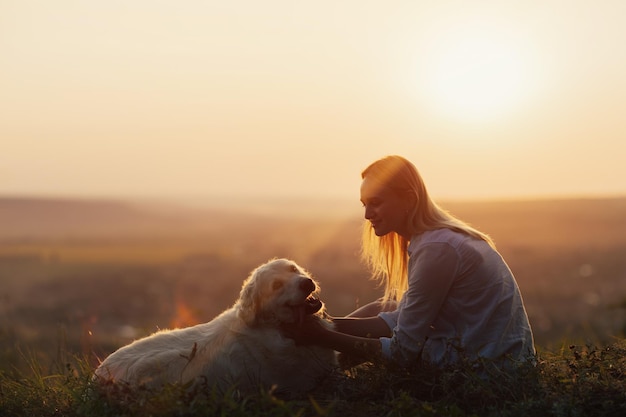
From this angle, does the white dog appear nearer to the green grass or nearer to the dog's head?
the dog's head

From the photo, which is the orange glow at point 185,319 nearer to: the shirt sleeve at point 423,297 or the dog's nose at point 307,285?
the dog's nose at point 307,285

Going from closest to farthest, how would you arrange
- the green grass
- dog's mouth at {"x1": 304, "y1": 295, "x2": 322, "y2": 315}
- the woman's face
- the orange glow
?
the green grass → dog's mouth at {"x1": 304, "y1": 295, "x2": 322, "y2": 315} → the woman's face → the orange glow

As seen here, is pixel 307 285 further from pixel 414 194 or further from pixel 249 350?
pixel 414 194

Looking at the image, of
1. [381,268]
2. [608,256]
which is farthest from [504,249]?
[381,268]

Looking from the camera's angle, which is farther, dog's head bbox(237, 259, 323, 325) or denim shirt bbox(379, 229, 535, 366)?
dog's head bbox(237, 259, 323, 325)

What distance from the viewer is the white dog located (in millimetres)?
5465

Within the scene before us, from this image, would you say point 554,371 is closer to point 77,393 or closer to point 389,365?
point 389,365

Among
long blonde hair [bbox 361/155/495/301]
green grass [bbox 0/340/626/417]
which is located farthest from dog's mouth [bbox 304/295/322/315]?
long blonde hair [bbox 361/155/495/301]

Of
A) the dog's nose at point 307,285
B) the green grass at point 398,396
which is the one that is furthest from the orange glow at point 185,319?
the dog's nose at point 307,285

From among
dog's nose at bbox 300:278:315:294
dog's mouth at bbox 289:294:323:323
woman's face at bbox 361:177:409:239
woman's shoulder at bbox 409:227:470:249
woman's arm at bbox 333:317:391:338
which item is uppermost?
woman's face at bbox 361:177:409:239

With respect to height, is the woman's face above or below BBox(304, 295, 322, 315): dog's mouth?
above

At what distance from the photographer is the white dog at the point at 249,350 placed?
17.9 feet

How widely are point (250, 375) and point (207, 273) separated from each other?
2800cm

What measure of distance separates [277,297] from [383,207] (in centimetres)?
111
